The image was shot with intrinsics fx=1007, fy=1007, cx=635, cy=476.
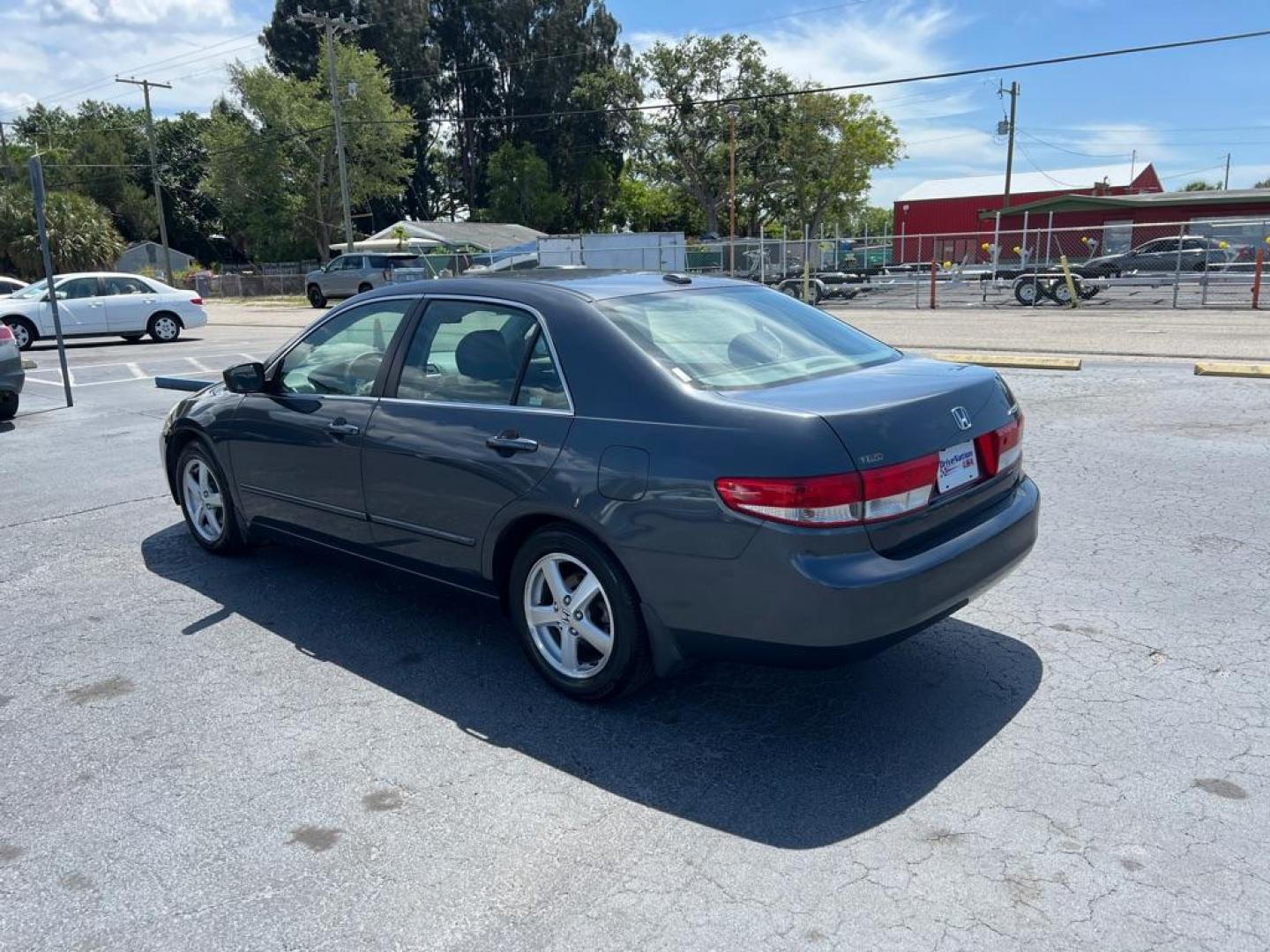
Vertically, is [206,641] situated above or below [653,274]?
below

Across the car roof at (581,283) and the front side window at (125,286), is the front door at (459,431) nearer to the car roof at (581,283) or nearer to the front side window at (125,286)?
the car roof at (581,283)

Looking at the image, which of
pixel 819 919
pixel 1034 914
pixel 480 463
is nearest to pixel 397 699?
pixel 480 463

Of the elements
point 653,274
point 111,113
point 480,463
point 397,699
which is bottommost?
point 397,699

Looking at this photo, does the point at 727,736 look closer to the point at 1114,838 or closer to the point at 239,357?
the point at 1114,838

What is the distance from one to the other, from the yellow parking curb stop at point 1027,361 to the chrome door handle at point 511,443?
351 inches

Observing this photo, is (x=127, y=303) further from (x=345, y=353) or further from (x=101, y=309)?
(x=345, y=353)

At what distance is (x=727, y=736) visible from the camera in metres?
3.55

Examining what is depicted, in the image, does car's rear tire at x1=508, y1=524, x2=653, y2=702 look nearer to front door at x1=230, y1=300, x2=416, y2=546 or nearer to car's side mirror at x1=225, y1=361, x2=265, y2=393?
front door at x1=230, y1=300, x2=416, y2=546

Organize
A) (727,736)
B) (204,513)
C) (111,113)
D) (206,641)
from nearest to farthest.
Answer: (727,736), (206,641), (204,513), (111,113)

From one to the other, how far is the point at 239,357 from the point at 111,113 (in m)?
79.9

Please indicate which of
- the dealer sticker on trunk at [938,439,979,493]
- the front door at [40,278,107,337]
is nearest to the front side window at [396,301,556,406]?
the dealer sticker on trunk at [938,439,979,493]

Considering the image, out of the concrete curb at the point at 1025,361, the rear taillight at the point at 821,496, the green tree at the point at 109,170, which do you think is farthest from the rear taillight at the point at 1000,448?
the green tree at the point at 109,170

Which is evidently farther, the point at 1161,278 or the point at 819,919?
the point at 1161,278

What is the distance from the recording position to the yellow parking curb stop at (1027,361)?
1195 cm
